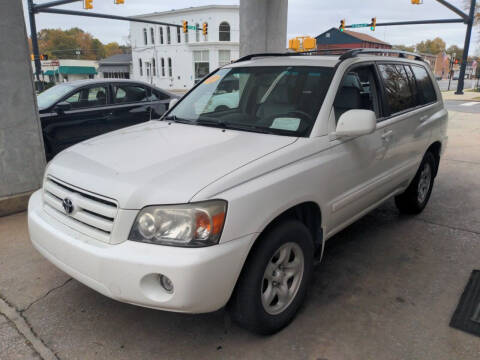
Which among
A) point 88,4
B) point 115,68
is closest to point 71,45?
point 115,68

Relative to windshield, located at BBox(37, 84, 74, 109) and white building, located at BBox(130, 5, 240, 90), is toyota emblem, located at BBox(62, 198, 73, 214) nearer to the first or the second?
windshield, located at BBox(37, 84, 74, 109)

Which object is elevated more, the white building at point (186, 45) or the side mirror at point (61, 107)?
the white building at point (186, 45)

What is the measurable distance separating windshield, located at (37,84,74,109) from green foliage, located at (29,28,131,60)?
75703mm

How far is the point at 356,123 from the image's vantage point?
292 centimetres

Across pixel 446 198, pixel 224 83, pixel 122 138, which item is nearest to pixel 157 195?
pixel 122 138

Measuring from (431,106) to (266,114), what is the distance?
2.52m

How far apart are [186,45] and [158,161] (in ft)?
166

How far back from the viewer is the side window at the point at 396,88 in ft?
12.8

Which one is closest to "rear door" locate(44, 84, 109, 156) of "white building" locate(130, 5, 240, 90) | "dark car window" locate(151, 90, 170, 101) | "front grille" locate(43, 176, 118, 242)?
"dark car window" locate(151, 90, 170, 101)

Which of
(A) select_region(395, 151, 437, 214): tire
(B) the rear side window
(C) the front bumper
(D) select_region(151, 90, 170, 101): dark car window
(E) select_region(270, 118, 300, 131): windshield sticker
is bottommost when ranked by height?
(A) select_region(395, 151, 437, 214): tire

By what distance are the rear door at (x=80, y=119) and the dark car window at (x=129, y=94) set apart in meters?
0.18

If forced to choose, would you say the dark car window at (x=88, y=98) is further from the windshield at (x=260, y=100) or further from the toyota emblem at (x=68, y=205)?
the toyota emblem at (x=68, y=205)

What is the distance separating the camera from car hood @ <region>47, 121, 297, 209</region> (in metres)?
2.27

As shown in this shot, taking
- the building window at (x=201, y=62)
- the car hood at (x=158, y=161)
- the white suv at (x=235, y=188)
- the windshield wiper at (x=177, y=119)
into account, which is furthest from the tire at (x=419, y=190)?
the building window at (x=201, y=62)
